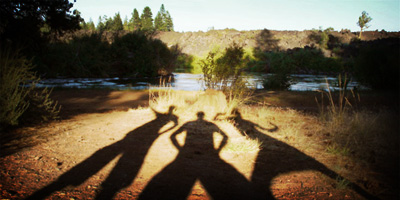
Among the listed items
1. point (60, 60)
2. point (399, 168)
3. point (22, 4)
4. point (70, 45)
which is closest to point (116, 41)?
point (70, 45)

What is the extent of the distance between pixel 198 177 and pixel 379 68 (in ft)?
53.1

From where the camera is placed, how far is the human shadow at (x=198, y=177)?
2.52m

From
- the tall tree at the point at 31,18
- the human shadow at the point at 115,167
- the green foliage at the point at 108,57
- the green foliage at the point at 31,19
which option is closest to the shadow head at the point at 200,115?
the human shadow at the point at 115,167

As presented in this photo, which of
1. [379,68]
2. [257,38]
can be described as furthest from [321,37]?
[379,68]

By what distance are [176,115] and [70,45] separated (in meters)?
17.5

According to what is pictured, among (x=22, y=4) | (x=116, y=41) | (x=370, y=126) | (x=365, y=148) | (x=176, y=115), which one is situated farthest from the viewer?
(x=116, y=41)

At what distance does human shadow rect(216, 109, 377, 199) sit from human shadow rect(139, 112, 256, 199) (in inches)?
7.0

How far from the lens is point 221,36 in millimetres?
65562

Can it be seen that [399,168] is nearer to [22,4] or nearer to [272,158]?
[272,158]

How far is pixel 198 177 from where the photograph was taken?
2.89 meters

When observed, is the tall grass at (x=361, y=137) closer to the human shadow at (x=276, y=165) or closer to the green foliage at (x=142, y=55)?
the human shadow at (x=276, y=165)

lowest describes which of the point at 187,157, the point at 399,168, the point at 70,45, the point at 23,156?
the point at 399,168

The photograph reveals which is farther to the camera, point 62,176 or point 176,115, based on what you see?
point 176,115

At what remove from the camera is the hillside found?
5788 cm
